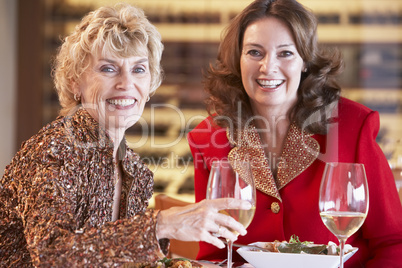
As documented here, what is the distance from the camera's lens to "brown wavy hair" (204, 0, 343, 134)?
1920 millimetres

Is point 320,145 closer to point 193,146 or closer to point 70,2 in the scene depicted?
point 193,146

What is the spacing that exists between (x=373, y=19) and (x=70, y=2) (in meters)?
2.51

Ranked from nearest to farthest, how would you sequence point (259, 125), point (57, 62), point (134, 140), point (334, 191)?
1. point (334, 191)
2. point (57, 62)
3. point (259, 125)
4. point (134, 140)

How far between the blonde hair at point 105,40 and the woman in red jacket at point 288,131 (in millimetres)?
430

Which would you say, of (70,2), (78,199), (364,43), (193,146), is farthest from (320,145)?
(70,2)

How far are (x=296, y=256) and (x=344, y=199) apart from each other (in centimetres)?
20

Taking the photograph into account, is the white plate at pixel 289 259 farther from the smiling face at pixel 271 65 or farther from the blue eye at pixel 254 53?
the blue eye at pixel 254 53

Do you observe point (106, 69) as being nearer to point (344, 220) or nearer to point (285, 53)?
point (285, 53)

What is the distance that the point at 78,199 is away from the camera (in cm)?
137

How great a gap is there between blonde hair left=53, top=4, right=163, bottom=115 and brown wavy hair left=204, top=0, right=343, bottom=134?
455 millimetres

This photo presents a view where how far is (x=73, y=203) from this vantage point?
4.27ft

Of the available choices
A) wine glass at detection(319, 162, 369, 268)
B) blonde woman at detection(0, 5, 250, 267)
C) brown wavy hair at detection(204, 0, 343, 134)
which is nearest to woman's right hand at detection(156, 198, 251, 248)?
blonde woman at detection(0, 5, 250, 267)

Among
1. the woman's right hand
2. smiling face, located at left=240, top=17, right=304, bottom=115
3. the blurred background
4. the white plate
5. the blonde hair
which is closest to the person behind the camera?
the woman's right hand

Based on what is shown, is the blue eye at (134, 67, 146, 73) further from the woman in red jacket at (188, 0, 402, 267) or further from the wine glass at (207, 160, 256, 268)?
the wine glass at (207, 160, 256, 268)
